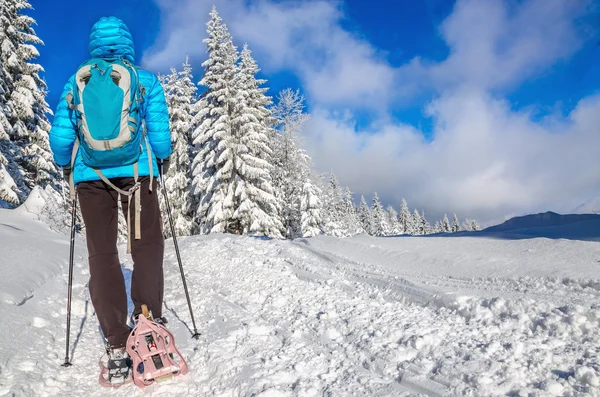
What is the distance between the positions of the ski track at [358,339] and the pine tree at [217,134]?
1407 cm

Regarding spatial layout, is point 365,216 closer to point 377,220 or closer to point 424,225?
point 377,220

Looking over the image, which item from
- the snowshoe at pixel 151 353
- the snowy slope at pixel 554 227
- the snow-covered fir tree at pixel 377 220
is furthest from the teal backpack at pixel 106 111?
the snow-covered fir tree at pixel 377 220

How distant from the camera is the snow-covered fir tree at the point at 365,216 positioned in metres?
64.2

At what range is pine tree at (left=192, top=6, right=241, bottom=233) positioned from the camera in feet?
61.3

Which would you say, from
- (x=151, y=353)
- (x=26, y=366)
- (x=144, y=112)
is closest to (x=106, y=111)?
(x=144, y=112)

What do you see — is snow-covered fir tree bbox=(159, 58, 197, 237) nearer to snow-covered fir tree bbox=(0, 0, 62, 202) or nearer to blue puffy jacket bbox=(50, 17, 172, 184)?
snow-covered fir tree bbox=(0, 0, 62, 202)

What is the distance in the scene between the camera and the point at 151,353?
2.41 meters

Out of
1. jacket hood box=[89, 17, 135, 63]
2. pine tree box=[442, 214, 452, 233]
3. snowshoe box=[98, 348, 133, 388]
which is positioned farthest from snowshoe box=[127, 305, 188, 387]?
pine tree box=[442, 214, 452, 233]

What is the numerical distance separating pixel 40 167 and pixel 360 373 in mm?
21684

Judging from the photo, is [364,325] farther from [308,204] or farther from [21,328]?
[308,204]

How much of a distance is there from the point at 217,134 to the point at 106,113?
16517 mm

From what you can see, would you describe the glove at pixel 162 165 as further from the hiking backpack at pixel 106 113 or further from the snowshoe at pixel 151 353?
the snowshoe at pixel 151 353

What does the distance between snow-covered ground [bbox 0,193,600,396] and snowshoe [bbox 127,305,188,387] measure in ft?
0.26

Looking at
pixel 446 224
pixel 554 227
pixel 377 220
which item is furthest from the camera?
pixel 446 224
